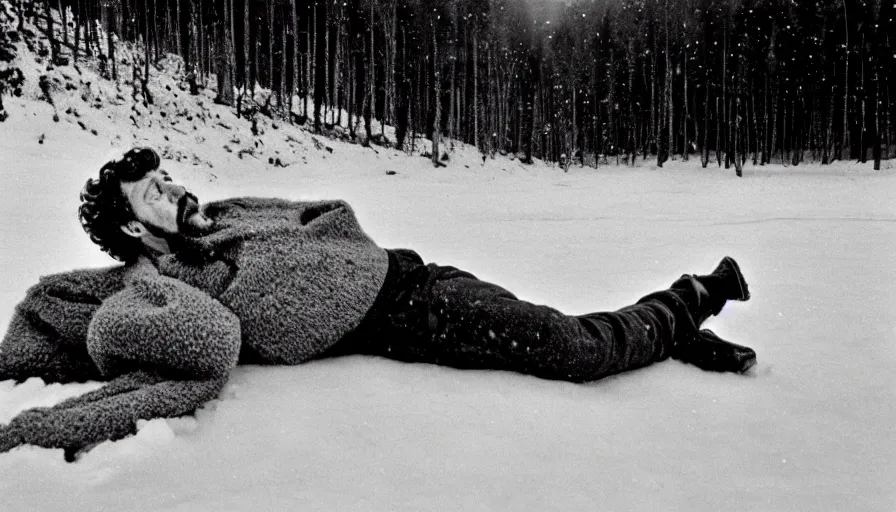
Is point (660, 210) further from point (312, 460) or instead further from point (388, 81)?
point (388, 81)

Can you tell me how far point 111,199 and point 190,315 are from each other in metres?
0.71

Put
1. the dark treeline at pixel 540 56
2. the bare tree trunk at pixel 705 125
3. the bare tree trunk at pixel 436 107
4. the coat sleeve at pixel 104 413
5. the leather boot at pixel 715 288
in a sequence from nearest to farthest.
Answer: the coat sleeve at pixel 104 413 → the leather boot at pixel 715 288 → the bare tree trunk at pixel 436 107 → the dark treeline at pixel 540 56 → the bare tree trunk at pixel 705 125

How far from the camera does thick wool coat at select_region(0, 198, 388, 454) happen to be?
163 cm

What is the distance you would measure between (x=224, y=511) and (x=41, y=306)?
48.3 inches

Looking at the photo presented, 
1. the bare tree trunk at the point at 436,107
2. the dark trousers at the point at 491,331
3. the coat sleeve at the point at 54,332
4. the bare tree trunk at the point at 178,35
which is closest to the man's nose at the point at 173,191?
the coat sleeve at the point at 54,332

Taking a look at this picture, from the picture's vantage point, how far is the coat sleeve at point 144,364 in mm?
1538

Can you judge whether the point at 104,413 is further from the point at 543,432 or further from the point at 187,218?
the point at 543,432

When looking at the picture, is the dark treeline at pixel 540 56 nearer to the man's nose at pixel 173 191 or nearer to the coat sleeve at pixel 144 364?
the man's nose at pixel 173 191

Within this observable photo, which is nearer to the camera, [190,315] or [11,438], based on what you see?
[11,438]

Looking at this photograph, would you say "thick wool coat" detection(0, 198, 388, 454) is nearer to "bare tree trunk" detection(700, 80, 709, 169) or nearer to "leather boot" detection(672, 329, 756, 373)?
"leather boot" detection(672, 329, 756, 373)

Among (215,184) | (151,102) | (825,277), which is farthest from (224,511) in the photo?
(151,102)

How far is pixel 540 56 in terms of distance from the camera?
2578cm

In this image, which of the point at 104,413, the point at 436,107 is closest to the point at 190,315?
the point at 104,413

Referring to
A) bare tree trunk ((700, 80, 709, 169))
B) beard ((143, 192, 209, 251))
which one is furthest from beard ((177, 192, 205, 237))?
bare tree trunk ((700, 80, 709, 169))
